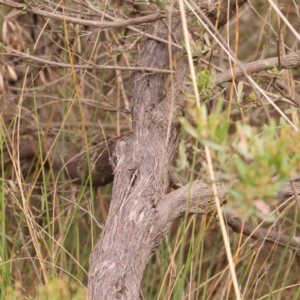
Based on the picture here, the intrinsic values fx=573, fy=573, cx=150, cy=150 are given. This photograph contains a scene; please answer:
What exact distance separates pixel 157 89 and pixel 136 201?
35cm

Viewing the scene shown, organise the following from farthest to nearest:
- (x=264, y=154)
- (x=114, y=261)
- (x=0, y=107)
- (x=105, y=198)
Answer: (x=105, y=198), (x=0, y=107), (x=114, y=261), (x=264, y=154)

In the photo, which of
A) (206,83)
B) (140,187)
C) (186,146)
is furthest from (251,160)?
(186,146)

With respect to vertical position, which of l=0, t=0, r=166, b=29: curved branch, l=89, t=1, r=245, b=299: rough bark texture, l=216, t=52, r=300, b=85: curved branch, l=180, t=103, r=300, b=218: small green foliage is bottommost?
l=89, t=1, r=245, b=299: rough bark texture

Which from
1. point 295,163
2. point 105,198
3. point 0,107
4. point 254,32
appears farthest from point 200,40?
point 254,32

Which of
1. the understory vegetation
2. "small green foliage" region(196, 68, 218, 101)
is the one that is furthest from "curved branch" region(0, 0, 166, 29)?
"small green foliage" region(196, 68, 218, 101)

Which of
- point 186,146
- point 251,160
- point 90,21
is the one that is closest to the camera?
point 251,160

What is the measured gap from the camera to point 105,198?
2.56 metres

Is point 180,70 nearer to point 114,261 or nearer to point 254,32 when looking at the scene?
point 114,261

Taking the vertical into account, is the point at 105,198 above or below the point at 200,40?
below

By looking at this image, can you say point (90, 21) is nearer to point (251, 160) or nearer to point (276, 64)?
point (276, 64)

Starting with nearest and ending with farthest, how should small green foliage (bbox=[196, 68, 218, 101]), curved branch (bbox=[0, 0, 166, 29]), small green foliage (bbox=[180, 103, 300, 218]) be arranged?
small green foliage (bbox=[180, 103, 300, 218]) < small green foliage (bbox=[196, 68, 218, 101]) < curved branch (bbox=[0, 0, 166, 29])

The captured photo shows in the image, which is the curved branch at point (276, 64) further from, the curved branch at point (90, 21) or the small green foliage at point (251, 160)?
the small green foliage at point (251, 160)

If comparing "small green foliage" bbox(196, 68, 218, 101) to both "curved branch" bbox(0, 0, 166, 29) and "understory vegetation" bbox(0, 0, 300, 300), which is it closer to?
"understory vegetation" bbox(0, 0, 300, 300)

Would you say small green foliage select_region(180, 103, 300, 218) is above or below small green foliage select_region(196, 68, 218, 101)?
below
